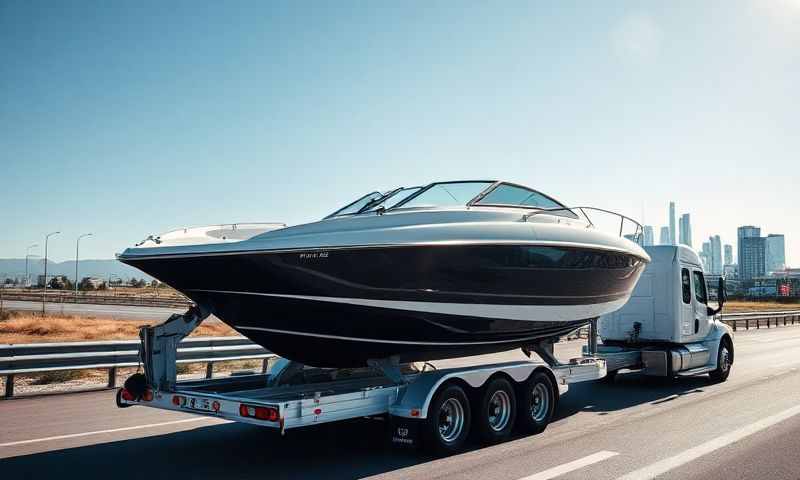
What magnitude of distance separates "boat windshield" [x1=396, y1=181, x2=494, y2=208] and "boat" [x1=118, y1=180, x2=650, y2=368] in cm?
2

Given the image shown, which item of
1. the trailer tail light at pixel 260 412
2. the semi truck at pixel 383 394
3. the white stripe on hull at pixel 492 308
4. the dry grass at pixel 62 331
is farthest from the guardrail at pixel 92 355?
the dry grass at pixel 62 331

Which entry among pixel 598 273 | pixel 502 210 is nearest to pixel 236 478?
pixel 502 210

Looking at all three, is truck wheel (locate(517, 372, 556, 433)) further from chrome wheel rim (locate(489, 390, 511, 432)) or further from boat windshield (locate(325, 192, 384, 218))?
boat windshield (locate(325, 192, 384, 218))

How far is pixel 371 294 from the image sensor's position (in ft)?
22.3

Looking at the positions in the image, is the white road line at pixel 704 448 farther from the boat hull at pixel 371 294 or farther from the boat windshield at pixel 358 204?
the boat windshield at pixel 358 204

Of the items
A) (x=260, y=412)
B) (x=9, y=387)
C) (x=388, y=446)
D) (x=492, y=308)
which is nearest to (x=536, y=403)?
(x=492, y=308)

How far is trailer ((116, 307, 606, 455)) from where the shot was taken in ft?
20.9

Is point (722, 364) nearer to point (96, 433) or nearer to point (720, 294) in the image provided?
point (720, 294)

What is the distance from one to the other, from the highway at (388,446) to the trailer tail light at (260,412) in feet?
1.83

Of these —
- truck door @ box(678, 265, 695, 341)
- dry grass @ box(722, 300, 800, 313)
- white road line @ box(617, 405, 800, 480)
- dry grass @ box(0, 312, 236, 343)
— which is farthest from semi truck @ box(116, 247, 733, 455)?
dry grass @ box(722, 300, 800, 313)

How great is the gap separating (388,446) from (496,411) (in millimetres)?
1302

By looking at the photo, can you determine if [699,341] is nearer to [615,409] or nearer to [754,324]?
[615,409]

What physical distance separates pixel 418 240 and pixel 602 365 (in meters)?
4.51

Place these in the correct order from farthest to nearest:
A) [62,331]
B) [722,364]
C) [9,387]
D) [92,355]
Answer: [62,331] < [722,364] < [92,355] < [9,387]
